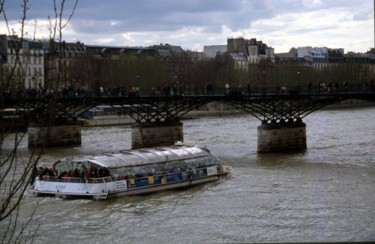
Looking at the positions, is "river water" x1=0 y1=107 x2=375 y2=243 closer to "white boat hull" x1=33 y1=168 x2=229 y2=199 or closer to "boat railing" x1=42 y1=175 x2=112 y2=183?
"white boat hull" x1=33 y1=168 x2=229 y2=199

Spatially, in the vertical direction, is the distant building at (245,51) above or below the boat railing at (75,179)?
above

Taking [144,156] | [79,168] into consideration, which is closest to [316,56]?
[144,156]

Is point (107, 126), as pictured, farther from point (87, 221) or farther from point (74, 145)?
point (87, 221)

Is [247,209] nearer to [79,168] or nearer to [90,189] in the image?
[90,189]

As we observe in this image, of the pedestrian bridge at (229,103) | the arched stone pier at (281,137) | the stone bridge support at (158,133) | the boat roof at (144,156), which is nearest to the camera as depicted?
the boat roof at (144,156)

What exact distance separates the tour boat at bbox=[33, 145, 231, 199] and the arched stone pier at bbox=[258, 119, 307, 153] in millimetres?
10457

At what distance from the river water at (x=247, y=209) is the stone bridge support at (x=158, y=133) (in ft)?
32.0

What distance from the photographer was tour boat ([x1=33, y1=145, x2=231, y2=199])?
23312 millimetres

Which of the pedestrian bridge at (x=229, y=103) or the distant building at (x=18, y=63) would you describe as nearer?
the distant building at (x=18, y=63)

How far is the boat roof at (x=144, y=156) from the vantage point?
24.6 m

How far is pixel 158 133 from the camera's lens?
1722 inches

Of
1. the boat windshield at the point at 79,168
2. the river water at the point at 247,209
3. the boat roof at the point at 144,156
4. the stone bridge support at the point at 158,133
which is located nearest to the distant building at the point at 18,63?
the river water at the point at 247,209

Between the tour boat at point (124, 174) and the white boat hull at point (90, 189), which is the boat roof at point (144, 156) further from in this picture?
the white boat hull at point (90, 189)

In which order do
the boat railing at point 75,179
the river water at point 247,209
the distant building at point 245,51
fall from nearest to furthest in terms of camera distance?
1. the river water at point 247,209
2. the boat railing at point 75,179
3. the distant building at point 245,51
